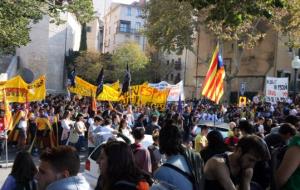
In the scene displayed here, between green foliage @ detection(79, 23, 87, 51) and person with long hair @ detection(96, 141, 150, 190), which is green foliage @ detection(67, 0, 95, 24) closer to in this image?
person with long hair @ detection(96, 141, 150, 190)

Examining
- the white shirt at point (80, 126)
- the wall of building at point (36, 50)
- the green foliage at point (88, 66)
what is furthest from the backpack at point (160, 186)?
the wall of building at point (36, 50)

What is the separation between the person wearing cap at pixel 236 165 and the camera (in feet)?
13.9

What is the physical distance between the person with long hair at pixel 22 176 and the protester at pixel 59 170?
1.43 m

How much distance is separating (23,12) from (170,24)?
61.3 feet

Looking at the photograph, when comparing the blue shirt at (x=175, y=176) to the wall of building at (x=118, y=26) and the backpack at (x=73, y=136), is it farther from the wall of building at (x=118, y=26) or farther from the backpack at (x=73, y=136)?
the wall of building at (x=118, y=26)

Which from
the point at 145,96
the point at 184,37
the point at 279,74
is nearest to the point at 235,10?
the point at 145,96

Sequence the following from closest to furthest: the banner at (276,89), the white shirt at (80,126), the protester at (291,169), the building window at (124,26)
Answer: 1. the protester at (291,169)
2. the white shirt at (80,126)
3. the banner at (276,89)
4. the building window at (124,26)

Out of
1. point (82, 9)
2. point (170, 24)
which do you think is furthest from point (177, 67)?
point (82, 9)

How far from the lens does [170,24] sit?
121ft

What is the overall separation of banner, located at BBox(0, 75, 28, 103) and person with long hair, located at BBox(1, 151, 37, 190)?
1060cm

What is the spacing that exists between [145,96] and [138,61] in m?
35.7

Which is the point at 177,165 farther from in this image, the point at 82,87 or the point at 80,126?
the point at 82,87

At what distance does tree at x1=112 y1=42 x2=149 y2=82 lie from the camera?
57.1 m

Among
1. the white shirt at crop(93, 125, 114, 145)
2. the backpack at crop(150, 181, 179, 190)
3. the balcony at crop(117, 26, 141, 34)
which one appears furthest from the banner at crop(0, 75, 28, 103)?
the balcony at crop(117, 26, 141, 34)
